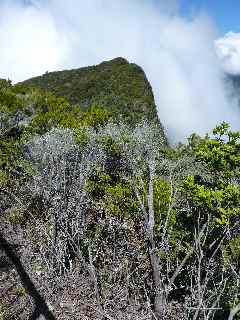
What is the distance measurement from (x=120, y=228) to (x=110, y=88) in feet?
162

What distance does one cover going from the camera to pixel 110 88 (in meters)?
68.4

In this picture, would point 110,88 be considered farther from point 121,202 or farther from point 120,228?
point 120,228

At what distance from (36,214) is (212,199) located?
10.8m

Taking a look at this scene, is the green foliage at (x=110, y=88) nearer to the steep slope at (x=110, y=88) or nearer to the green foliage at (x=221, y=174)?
the steep slope at (x=110, y=88)

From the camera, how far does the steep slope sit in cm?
6388

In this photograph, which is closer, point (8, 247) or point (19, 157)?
point (8, 247)

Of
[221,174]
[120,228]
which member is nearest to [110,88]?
[120,228]

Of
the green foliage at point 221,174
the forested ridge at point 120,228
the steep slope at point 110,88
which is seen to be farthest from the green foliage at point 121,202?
the steep slope at point 110,88

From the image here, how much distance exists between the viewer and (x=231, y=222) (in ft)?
51.8

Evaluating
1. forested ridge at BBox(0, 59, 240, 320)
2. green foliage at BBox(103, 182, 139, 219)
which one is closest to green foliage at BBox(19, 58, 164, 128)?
forested ridge at BBox(0, 59, 240, 320)

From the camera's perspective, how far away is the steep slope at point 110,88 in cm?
6388

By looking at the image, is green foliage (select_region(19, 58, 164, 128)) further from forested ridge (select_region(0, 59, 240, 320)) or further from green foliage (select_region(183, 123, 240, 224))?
green foliage (select_region(183, 123, 240, 224))

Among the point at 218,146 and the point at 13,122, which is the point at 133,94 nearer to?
the point at 13,122

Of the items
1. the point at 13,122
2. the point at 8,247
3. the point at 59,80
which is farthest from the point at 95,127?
the point at 59,80
